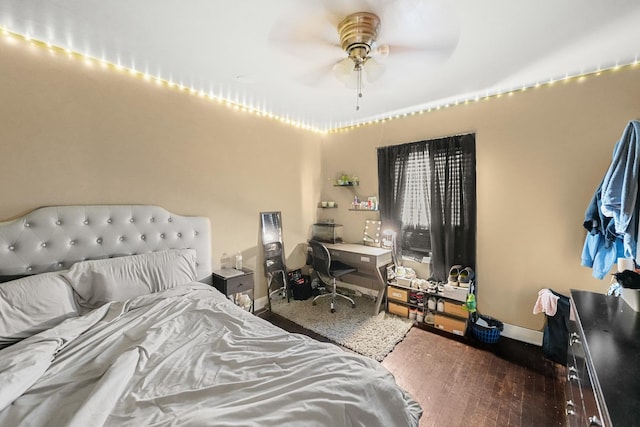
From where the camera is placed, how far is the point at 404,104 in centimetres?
271

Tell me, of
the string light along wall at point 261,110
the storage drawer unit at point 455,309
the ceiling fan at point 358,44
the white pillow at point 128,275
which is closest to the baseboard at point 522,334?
the storage drawer unit at point 455,309

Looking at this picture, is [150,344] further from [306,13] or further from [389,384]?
[306,13]

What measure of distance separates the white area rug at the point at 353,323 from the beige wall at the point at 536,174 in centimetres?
100

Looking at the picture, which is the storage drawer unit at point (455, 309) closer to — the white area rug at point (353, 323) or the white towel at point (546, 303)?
the white area rug at point (353, 323)

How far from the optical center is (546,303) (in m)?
2.09

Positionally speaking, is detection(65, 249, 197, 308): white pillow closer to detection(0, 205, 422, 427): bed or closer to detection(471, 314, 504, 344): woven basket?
detection(0, 205, 422, 427): bed

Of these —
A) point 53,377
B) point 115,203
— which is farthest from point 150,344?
point 115,203

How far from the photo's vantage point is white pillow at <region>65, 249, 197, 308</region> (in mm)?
1633

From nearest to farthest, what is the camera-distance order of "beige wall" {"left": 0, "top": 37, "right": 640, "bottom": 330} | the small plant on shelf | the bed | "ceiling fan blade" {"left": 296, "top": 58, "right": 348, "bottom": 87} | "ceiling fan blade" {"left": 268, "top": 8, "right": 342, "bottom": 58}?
the bed, "ceiling fan blade" {"left": 268, "top": 8, "right": 342, "bottom": 58}, "beige wall" {"left": 0, "top": 37, "right": 640, "bottom": 330}, "ceiling fan blade" {"left": 296, "top": 58, "right": 348, "bottom": 87}, the small plant on shelf

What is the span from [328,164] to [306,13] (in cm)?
249

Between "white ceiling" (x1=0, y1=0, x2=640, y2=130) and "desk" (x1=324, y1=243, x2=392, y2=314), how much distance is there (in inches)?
70.3

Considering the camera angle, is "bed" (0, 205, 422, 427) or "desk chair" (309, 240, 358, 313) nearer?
"bed" (0, 205, 422, 427)

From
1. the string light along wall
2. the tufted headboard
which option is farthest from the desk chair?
the string light along wall

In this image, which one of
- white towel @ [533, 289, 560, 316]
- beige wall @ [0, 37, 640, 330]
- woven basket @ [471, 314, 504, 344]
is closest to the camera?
beige wall @ [0, 37, 640, 330]
